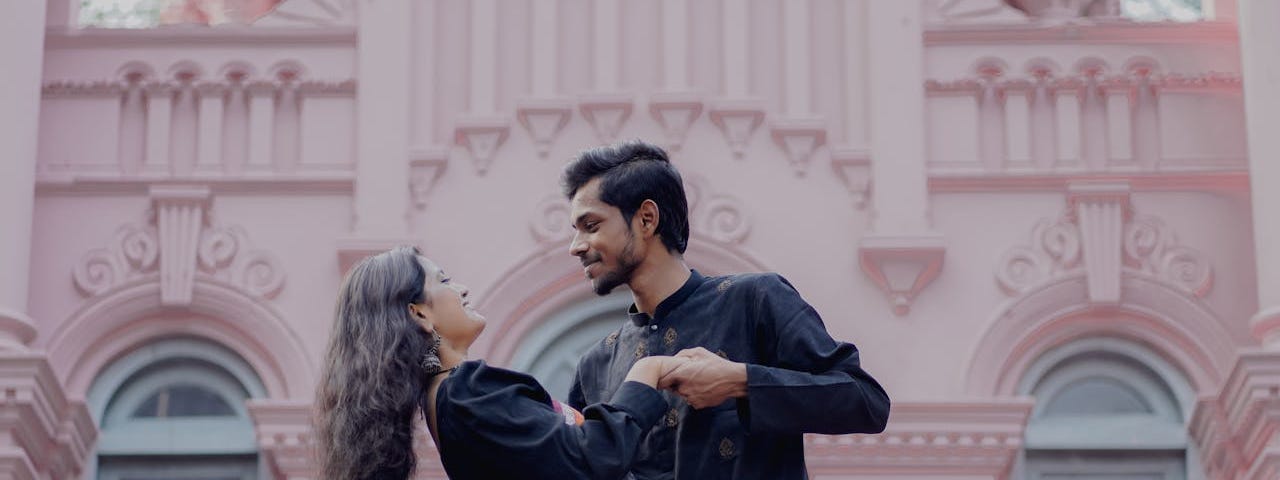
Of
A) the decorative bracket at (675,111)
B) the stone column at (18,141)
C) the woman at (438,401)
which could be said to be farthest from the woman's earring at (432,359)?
the decorative bracket at (675,111)

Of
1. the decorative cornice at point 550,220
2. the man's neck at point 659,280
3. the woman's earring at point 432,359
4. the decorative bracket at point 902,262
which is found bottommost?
the woman's earring at point 432,359

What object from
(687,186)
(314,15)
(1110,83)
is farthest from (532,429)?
(314,15)

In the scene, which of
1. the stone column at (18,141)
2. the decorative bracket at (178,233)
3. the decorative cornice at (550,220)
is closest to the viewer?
the stone column at (18,141)

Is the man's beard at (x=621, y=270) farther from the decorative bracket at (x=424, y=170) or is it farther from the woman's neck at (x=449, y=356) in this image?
the decorative bracket at (x=424, y=170)

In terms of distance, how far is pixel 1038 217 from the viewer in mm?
15344

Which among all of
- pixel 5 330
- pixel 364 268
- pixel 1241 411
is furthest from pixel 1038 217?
pixel 364 268

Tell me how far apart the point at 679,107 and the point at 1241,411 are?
3165mm

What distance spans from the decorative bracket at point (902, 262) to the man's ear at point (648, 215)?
7.84m

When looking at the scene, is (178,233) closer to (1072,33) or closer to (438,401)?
(1072,33)

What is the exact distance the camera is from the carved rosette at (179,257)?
50.5 ft

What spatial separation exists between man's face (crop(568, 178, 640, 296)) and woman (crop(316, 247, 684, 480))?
29 cm

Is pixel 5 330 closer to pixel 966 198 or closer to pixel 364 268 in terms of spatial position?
pixel 966 198

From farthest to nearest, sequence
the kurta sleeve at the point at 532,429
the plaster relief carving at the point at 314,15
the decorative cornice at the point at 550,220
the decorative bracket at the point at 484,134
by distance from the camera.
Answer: the plaster relief carving at the point at 314,15, the decorative bracket at the point at 484,134, the decorative cornice at the point at 550,220, the kurta sleeve at the point at 532,429

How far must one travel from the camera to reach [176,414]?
1548 centimetres
